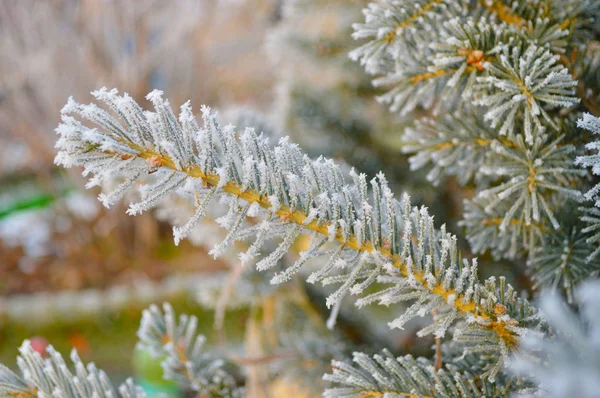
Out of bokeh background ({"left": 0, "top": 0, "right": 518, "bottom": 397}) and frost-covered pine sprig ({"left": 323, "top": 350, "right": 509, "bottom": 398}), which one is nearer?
frost-covered pine sprig ({"left": 323, "top": 350, "right": 509, "bottom": 398})

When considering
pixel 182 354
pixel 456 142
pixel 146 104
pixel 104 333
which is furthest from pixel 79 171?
pixel 456 142

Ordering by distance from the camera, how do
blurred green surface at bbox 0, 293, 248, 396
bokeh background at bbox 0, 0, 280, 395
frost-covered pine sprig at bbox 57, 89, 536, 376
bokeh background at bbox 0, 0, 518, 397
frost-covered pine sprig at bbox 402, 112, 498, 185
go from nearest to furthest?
frost-covered pine sprig at bbox 57, 89, 536, 376
frost-covered pine sprig at bbox 402, 112, 498, 185
bokeh background at bbox 0, 0, 518, 397
blurred green surface at bbox 0, 293, 248, 396
bokeh background at bbox 0, 0, 280, 395

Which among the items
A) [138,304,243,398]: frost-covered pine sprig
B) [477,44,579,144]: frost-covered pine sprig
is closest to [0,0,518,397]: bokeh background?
[138,304,243,398]: frost-covered pine sprig

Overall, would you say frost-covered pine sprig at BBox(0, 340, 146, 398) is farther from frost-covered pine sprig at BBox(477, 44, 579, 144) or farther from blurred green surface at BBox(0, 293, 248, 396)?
blurred green surface at BBox(0, 293, 248, 396)

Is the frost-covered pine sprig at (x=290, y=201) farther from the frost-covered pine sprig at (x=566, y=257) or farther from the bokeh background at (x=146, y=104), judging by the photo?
the bokeh background at (x=146, y=104)

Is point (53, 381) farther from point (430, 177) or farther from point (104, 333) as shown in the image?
point (104, 333)

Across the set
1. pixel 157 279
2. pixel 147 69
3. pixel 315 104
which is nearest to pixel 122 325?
pixel 157 279
